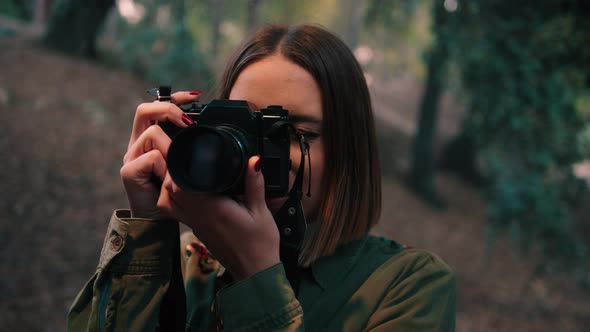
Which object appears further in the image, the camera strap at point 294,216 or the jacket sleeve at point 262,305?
the camera strap at point 294,216

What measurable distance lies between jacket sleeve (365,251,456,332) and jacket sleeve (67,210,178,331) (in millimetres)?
387

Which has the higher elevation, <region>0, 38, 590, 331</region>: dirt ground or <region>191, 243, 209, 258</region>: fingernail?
<region>191, 243, 209, 258</region>: fingernail

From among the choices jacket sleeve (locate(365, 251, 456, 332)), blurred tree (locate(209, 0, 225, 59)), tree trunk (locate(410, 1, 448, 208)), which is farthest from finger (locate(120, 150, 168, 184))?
tree trunk (locate(410, 1, 448, 208))

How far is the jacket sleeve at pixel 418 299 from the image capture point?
93 cm

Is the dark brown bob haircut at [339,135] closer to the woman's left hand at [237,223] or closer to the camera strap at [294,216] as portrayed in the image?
the camera strap at [294,216]

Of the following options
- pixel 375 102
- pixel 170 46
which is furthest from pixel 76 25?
pixel 375 102

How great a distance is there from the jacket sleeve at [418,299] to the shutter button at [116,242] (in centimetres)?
46

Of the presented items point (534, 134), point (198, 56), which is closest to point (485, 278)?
point (534, 134)

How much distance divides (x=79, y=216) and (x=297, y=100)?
315cm

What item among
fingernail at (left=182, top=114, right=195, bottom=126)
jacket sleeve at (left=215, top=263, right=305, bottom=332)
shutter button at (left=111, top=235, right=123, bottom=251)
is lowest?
jacket sleeve at (left=215, top=263, right=305, bottom=332)

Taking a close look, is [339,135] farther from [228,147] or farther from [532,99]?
[532,99]

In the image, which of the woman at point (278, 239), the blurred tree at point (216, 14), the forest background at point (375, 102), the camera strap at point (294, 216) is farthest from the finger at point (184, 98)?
the blurred tree at point (216, 14)

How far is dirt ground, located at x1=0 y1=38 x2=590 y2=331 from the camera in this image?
129 inches

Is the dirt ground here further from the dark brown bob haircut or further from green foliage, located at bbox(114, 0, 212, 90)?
the dark brown bob haircut
